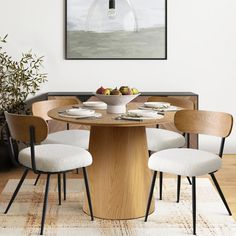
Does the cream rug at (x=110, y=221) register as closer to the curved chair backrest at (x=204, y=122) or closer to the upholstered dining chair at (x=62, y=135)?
the upholstered dining chair at (x=62, y=135)

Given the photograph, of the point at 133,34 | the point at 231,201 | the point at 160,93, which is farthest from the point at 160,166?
the point at 133,34

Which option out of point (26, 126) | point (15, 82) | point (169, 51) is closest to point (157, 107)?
point (26, 126)

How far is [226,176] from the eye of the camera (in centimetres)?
477

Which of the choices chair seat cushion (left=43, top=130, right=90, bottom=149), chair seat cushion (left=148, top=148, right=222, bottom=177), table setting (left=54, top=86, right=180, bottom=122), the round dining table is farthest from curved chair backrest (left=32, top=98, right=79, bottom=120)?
chair seat cushion (left=148, top=148, right=222, bottom=177)

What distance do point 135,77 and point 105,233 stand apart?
2.42m

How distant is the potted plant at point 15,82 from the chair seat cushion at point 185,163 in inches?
78.9

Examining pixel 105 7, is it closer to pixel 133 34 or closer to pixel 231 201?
pixel 133 34

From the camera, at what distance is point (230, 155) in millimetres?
5609

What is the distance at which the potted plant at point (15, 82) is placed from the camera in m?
5.11

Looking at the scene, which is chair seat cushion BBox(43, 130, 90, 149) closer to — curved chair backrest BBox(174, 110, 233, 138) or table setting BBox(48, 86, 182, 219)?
table setting BBox(48, 86, 182, 219)

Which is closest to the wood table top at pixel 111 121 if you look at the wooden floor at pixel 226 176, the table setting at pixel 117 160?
the table setting at pixel 117 160

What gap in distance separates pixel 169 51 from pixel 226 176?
144cm

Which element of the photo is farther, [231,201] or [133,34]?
[133,34]

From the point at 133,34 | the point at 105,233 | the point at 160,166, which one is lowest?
the point at 105,233
